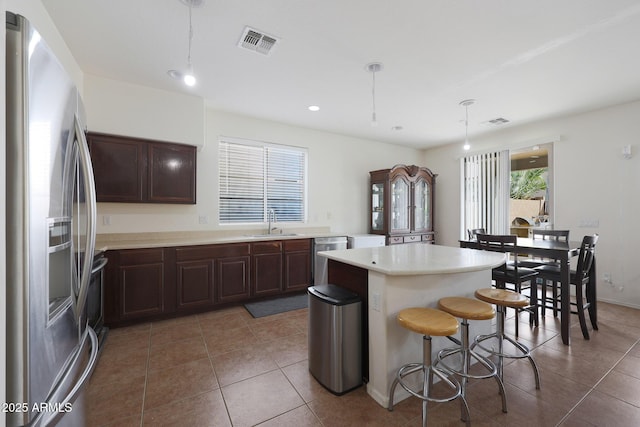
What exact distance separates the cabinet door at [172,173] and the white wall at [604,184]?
534 centimetres

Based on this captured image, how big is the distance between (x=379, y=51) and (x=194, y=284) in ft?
10.6

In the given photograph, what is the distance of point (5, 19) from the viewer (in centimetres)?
69

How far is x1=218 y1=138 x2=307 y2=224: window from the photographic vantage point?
13.6 ft

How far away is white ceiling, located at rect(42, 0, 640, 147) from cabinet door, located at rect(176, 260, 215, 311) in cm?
216

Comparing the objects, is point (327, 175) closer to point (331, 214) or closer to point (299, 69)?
point (331, 214)

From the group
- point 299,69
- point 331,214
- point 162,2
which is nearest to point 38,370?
point 162,2

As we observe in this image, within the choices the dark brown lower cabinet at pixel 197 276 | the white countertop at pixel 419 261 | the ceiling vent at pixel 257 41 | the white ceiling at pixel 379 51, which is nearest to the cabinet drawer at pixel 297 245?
the dark brown lower cabinet at pixel 197 276

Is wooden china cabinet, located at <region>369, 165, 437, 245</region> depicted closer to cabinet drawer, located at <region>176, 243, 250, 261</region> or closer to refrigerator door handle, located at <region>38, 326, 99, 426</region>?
cabinet drawer, located at <region>176, 243, 250, 261</region>

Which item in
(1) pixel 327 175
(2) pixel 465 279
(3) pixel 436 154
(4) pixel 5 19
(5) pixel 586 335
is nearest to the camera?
(4) pixel 5 19

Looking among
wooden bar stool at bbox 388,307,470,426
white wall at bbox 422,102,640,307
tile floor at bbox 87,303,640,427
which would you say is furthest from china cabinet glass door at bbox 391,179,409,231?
wooden bar stool at bbox 388,307,470,426

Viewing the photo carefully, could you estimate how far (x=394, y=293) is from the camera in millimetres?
1782

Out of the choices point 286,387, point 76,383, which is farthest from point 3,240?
point 286,387

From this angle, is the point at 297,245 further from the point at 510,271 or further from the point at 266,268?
the point at 510,271

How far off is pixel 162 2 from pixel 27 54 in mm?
1660
